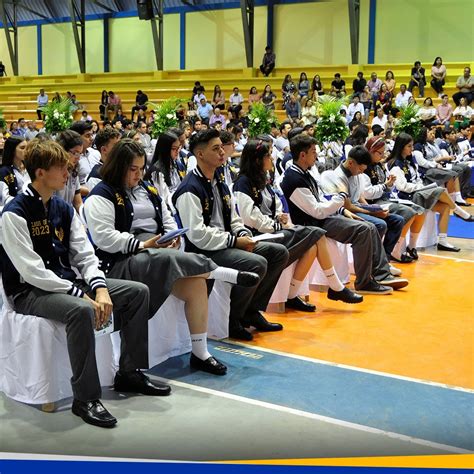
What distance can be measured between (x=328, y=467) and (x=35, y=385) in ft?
4.47

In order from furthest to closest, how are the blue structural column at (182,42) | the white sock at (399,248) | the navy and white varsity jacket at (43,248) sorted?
1. the blue structural column at (182,42)
2. the white sock at (399,248)
3. the navy and white varsity jacket at (43,248)

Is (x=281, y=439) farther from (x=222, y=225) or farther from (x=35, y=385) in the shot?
(x=222, y=225)

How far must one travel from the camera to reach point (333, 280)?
205 inches

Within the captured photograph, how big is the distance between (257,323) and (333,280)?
0.98 m

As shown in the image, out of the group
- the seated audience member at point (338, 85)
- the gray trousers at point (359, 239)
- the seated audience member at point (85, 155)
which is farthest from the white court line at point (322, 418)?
the seated audience member at point (338, 85)

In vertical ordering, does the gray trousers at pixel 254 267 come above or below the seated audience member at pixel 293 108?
below

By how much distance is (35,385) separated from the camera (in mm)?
3123

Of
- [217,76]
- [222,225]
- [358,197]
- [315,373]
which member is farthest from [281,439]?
[217,76]

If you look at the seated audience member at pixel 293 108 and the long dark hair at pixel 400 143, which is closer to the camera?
the long dark hair at pixel 400 143

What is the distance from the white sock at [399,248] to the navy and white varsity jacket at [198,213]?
302 centimetres

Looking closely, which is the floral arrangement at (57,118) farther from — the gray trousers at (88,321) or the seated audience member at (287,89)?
the seated audience member at (287,89)

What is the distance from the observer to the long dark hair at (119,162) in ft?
12.0

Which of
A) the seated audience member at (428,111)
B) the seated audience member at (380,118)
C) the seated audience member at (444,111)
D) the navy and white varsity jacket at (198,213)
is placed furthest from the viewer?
the seated audience member at (444,111)

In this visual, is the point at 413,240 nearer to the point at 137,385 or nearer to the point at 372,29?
the point at 137,385
